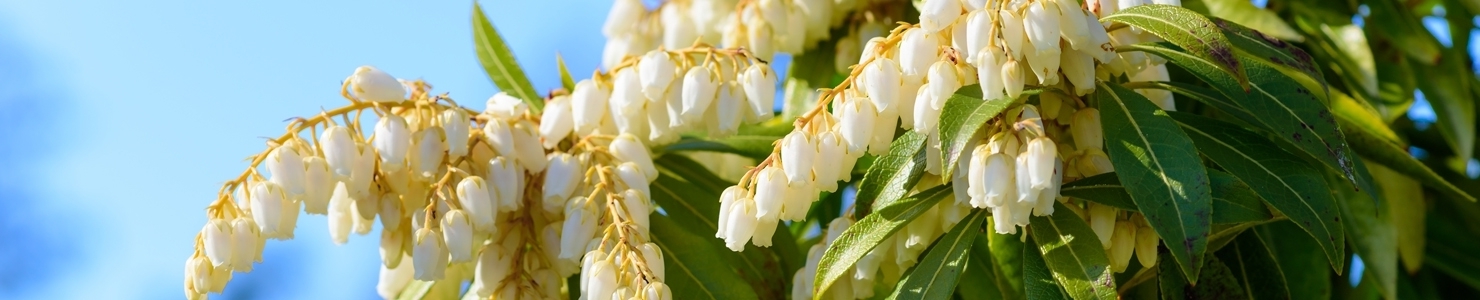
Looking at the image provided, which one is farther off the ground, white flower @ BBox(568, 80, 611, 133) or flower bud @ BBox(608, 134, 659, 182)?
white flower @ BBox(568, 80, 611, 133)

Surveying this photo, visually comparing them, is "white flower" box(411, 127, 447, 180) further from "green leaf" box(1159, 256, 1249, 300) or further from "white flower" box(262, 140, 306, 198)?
"green leaf" box(1159, 256, 1249, 300)

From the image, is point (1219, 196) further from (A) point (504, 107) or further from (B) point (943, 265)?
(A) point (504, 107)

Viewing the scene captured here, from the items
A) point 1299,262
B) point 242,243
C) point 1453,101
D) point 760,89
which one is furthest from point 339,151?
point 1453,101

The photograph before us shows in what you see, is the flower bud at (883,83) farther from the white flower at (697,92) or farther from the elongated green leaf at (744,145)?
the elongated green leaf at (744,145)

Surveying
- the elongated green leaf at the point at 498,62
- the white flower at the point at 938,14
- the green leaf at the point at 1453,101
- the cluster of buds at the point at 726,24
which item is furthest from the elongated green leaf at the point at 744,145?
the green leaf at the point at 1453,101

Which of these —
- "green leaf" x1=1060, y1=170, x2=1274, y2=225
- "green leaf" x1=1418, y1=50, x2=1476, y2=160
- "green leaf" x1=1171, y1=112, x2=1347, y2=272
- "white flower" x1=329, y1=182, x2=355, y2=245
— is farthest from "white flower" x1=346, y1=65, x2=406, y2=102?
"green leaf" x1=1418, y1=50, x2=1476, y2=160

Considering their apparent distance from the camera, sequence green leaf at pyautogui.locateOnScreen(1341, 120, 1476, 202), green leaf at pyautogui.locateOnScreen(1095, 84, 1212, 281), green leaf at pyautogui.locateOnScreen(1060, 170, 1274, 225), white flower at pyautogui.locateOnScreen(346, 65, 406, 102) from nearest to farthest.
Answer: green leaf at pyautogui.locateOnScreen(1095, 84, 1212, 281) < green leaf at pyautogui.locateOnScreen(1060, 170, 1274, 225) < white flower at pyautogui.locateOnScreen(346, 65, 406, 102) < green leaf at pyautogui.locateOnScreen(1341, 120, 1476, 202)
